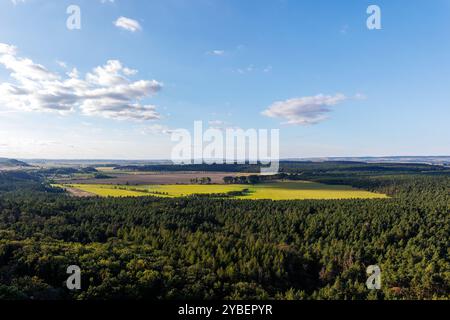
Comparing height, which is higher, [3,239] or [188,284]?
[3,239]

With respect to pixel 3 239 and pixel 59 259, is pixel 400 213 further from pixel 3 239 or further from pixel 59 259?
pixel 3 239
